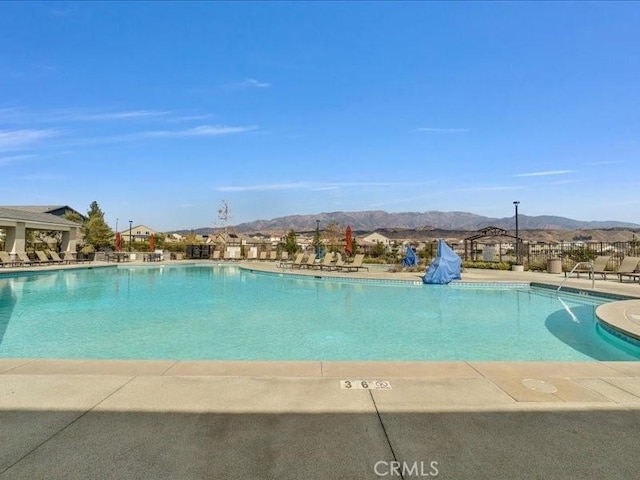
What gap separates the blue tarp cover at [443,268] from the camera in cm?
1307

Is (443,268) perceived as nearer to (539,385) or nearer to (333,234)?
(539,385)

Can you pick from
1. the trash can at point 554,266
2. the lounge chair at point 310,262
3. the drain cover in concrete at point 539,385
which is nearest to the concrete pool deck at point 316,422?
the drain cover in concrete at point 539,385

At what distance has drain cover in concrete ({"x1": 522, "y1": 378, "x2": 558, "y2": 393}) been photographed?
2826 mm

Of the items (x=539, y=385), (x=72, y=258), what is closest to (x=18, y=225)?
(x=72, y=258)

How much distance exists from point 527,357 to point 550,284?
8.07 meters

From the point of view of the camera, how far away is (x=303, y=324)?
7262 mm

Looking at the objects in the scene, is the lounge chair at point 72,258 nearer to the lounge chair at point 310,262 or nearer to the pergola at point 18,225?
the pergola at point 18,225

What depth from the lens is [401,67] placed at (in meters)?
14.5

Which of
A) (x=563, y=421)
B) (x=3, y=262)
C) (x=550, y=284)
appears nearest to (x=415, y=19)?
(x=550, y=284)

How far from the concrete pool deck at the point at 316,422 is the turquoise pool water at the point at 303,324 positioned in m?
1.96

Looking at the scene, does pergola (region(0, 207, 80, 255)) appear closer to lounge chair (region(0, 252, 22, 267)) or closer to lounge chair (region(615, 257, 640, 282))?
lounge chair (region(0, 252, 22, 267))

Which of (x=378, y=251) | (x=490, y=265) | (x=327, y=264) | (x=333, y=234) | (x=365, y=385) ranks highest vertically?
(x=333, y=234)

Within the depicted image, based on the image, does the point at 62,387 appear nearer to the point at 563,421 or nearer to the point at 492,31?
the point at 563,421

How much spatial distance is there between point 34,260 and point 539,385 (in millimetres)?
23898
